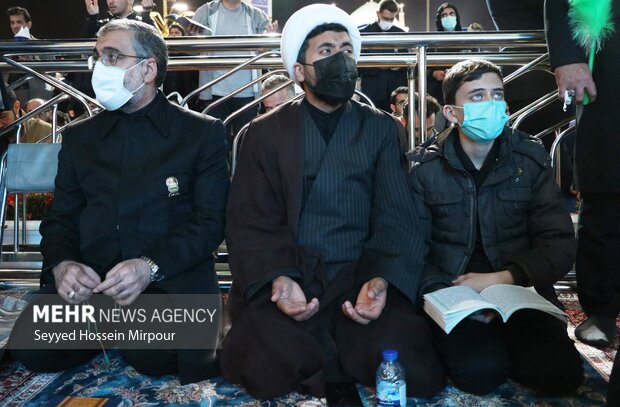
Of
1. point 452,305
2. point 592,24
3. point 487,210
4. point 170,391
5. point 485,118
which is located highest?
point 592,24

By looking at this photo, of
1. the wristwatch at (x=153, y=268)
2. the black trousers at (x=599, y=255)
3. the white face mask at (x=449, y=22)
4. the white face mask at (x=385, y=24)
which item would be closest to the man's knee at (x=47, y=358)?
the wristwatch at (x=153, y=268)

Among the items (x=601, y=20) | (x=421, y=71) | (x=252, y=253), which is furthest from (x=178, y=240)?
(x=601, y=20)

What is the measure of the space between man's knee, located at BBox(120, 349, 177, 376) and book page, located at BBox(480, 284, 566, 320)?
120 centimetres

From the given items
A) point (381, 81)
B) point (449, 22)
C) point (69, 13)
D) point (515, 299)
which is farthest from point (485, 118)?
point (69, 13)

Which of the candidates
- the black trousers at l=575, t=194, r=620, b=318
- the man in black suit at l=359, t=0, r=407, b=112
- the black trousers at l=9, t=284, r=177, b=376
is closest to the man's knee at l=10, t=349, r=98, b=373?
the black trousers at l=9, t=284, r=177, b=376

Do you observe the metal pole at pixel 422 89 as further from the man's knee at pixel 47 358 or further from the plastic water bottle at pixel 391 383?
the man's knee at pixel 47 358

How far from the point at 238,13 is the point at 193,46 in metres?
2.37

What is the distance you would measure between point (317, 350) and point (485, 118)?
1134 mm

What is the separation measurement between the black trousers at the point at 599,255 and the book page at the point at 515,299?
49 centimetres

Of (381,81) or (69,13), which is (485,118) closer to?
(381,81)

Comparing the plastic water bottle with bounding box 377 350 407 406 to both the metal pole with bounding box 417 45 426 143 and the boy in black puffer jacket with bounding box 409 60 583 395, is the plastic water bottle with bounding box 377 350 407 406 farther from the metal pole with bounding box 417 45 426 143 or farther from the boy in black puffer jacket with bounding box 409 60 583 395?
the metal pole with bounding box 417 45 426 143

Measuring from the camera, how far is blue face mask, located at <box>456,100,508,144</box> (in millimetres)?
2674

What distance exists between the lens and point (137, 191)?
270 cm

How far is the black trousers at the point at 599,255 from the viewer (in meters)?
2.76
